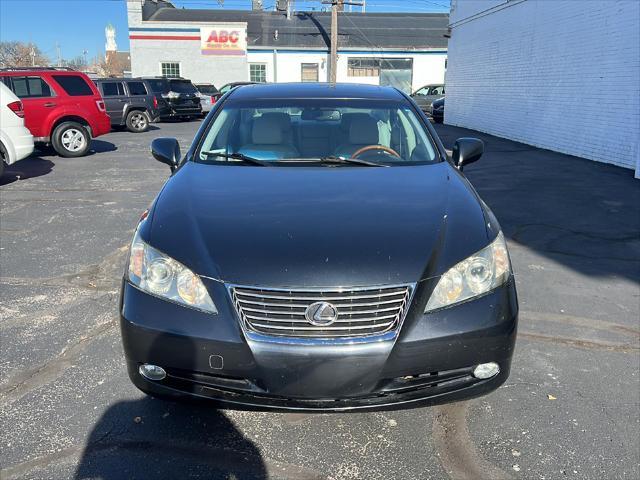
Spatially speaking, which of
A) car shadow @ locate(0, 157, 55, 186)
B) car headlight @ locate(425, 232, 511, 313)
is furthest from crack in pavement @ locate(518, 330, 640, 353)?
car shadow @ locate(0, 157, 55, 186)

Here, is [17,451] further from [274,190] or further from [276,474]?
[274,190]

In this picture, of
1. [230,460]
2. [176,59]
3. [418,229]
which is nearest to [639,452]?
[418,229]

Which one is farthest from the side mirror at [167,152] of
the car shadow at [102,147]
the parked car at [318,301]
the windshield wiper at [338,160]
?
the car shadow at [102,147]

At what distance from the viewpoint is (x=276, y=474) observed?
2434 millimetres

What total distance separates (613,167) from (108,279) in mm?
10734

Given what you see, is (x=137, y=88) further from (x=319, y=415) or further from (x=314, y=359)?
(x=314, y=359)

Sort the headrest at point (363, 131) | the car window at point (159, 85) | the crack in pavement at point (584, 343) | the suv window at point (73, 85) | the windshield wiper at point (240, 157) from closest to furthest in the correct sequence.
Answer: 1. the windshield wiper at point (240, 157)
2. the crack in pavement at point (584, 343)
3. the headrest at point (363, 131)
4. the suv window at point (73, 85)
5. the car window at point (159, 85)

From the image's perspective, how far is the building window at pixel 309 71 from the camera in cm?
3581

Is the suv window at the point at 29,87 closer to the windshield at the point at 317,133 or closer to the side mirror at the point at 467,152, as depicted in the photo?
the windshield at the point at 317,133

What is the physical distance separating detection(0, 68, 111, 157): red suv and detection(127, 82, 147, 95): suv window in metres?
6.37

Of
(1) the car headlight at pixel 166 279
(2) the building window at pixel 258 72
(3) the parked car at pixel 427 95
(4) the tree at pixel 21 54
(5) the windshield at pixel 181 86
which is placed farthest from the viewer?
(4) the tree at pixel 21 54

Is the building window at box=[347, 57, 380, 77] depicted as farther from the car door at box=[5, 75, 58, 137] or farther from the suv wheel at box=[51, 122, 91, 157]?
the car door at box=[5, 75, 58, 137]

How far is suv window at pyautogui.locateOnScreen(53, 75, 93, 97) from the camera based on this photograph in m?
12.4

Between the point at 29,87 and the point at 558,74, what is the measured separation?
12982 millimetres
